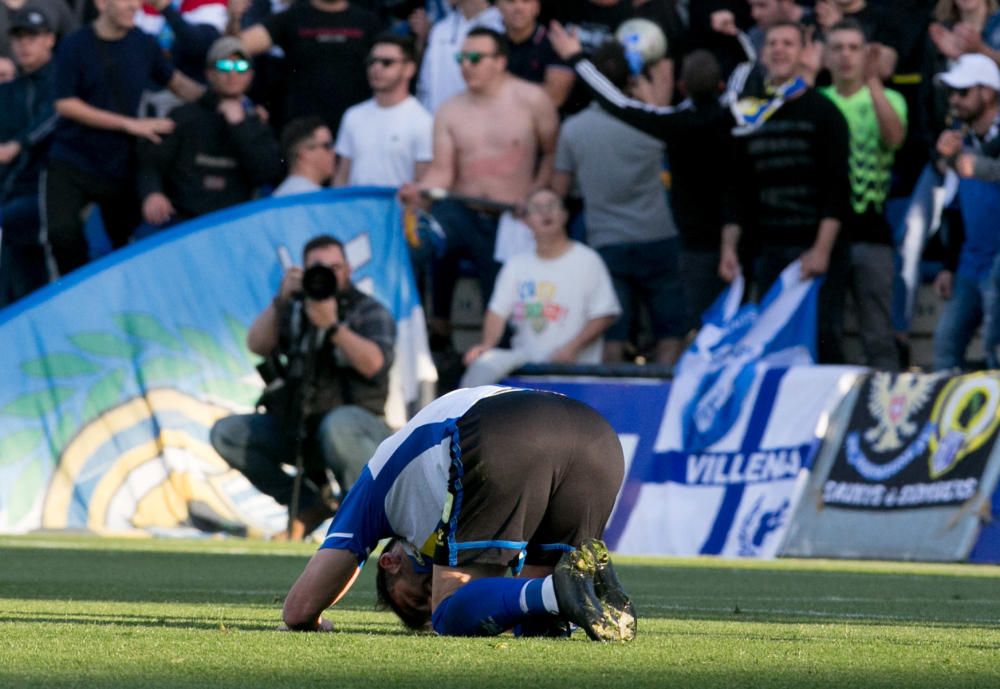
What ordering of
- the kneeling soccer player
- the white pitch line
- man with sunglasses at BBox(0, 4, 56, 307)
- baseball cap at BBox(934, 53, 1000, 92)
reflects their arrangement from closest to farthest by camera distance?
the kneeling soccer player, the white pitch line, baseball cap at BBox(934, 53, 1000, 92), man with sunglasses at BBox(0, 4, 56, 307)

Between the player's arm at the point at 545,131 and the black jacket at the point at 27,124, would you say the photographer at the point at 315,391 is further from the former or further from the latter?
the black jacket at the point at 27,124

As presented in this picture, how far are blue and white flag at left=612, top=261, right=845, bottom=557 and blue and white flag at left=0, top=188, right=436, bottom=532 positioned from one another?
1.84 meters

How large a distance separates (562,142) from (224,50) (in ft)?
8.42

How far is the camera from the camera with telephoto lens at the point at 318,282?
40.3 ft

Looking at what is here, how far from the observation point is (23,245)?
15.5 m

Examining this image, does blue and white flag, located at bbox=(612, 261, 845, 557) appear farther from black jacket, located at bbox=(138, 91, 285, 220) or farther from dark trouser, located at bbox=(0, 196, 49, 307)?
dark trouser, located at bbox=(0, 196, 49, 307)

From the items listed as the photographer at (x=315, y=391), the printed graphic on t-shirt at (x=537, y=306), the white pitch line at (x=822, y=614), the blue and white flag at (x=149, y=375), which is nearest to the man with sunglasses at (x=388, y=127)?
the blue and white flag at (x=149, y=375)

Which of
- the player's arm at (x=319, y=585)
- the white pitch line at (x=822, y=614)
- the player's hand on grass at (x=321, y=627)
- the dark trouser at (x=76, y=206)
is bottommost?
the white pitch line at (x=822, y=614)

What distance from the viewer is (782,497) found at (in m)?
12.6

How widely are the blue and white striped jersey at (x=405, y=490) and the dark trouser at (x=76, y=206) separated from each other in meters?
9.17

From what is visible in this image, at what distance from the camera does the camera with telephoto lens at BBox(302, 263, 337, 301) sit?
1230cm

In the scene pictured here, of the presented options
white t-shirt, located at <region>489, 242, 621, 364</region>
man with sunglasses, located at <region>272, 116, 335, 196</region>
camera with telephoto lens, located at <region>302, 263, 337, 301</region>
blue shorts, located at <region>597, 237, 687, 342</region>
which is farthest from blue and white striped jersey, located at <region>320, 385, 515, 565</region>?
man with sunglasses, located at <region>272, 116, 335, 196</region>

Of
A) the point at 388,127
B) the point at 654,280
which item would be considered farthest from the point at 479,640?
the point at 388,127

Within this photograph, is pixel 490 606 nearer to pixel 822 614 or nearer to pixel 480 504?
pixel 480 504
